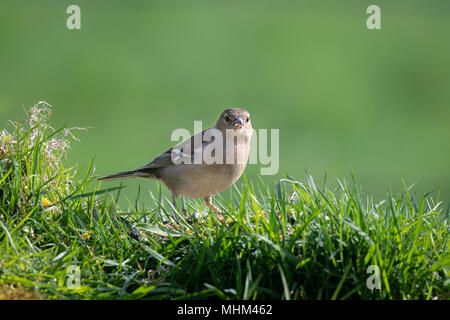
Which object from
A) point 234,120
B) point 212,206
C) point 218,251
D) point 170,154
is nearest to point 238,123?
point 234,120

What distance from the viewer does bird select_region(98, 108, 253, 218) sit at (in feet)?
17.3

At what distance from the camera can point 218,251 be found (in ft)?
11.9

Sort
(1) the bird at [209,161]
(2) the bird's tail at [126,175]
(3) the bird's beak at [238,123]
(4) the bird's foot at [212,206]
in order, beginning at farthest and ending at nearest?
(2) the bird's tail at [126,175] → (3) the bird's beak at [238,123] → (1) the bird at [209,161] → (4) the bird's foot at [212,206]

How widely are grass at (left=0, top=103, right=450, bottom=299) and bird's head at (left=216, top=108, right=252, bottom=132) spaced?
3.94 ft

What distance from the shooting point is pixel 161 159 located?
5.82m

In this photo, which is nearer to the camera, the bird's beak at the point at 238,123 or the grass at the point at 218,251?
the grass at the point at 218,251

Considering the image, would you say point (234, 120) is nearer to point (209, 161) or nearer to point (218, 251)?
point (209, 161)

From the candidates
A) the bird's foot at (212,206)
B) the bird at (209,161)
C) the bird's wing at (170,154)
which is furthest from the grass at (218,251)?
the bird's wing at (170,154)

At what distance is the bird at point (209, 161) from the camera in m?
5.27

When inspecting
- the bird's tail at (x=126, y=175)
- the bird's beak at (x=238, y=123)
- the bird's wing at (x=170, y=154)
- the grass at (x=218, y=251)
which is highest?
the bird's beak at (x=238, y=123)

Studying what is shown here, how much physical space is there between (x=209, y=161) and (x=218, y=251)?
175cm

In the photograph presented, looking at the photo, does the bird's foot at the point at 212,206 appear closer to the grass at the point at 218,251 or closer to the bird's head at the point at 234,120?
the grass at the point at 218,251
